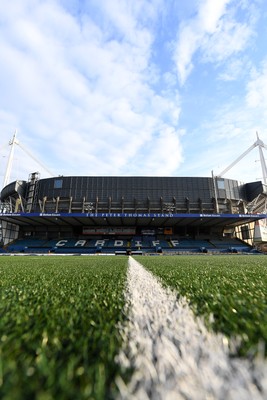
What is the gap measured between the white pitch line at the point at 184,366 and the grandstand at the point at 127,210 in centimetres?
2741

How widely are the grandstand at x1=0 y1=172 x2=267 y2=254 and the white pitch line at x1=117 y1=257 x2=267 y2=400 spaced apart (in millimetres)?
27406

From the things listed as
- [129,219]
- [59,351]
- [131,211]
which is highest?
[131,211]

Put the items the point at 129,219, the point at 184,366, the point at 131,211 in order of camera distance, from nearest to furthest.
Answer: the point at 184,366, the point at 129,219, the point at 131,211

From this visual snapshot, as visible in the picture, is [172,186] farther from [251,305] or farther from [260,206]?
[251,305]

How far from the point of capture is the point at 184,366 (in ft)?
1.39

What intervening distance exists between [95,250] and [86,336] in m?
27.6

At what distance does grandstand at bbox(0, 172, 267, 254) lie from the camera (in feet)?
96.9

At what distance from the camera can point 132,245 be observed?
29578 millimetres

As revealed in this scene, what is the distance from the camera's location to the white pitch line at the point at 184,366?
347 mm

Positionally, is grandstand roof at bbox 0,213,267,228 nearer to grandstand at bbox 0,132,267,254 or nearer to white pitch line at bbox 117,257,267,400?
grandstand at bbox 0,132,267,254

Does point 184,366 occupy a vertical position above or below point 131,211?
below

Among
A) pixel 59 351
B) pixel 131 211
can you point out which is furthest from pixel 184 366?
pixel 131 211

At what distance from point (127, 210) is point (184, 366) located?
105 feet

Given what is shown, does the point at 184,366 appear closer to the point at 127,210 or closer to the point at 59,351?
the point at 59,351
